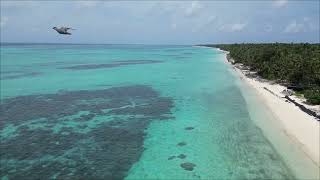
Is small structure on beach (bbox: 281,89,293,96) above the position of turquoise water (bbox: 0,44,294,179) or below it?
above

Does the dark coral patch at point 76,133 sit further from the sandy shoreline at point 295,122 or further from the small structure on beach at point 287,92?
the small structure on beach at point 287,92

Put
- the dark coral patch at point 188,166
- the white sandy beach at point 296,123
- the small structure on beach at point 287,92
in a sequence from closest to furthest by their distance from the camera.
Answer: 1. the dark coral patch at point 188,166
2. the white sandy beach at point 296,123
3. the small structure on beach at point 287,92

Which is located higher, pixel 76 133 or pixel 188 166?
pixel 188 166

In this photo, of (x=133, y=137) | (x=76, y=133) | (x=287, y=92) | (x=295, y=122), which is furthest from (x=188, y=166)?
(x=287, y=92)

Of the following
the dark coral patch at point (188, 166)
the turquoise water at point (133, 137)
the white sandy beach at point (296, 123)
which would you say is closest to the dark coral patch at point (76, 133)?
the turquoise water at point (133, 137)

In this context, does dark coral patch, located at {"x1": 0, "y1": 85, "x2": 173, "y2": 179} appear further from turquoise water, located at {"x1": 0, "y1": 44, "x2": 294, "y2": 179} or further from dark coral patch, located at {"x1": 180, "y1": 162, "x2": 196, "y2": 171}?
dark coral patch, located at {"x1": 180, "y1": 162, "x2": 196, "y2": 171}

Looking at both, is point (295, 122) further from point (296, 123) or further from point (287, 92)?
point (287, 92)

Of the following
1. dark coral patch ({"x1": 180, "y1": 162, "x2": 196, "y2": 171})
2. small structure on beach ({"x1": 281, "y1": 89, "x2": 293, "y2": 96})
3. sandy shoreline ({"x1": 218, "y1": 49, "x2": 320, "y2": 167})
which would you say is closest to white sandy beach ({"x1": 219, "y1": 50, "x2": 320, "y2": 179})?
sandy shoreline ({"x1": 218, "y1": 49, "x2": 320, "y2": 167})

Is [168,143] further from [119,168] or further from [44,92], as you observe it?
[44,92]
